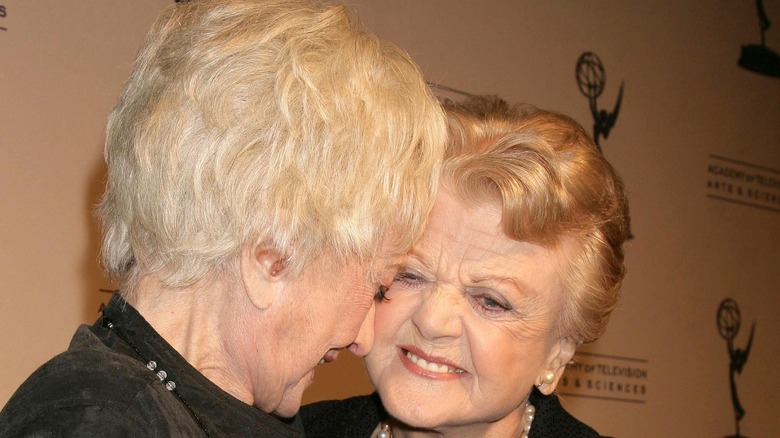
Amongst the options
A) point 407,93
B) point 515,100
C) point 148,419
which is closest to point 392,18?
point 515,100

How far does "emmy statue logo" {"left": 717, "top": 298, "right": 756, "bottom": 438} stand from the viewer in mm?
4145

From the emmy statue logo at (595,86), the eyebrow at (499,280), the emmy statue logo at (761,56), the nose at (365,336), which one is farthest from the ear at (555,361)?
the emmy statue logo at (761,56)

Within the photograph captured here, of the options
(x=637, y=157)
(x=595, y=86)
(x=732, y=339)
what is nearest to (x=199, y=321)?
(x=595, y=86)

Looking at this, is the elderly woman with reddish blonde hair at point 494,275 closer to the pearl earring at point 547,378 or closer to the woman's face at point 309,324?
the pearl earring at point 547,378

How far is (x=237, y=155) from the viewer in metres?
1.24

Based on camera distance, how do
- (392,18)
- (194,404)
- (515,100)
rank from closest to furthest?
(194,404) → (392,18) → (515,100)

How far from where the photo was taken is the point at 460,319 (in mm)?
1853

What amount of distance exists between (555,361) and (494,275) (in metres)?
0.31

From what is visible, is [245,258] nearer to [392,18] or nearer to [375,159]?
[375,159]

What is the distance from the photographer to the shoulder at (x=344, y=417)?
7.22 ft

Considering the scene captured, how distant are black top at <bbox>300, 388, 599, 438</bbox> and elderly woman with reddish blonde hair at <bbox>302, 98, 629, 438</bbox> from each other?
201mm

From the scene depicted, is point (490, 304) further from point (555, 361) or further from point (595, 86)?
point (595, 86)

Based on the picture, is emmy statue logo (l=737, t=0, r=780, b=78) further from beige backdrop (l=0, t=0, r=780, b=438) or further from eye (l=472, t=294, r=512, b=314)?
eye (l=472, t=294, r=512, b=314)

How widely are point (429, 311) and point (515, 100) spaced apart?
1.85 meters
